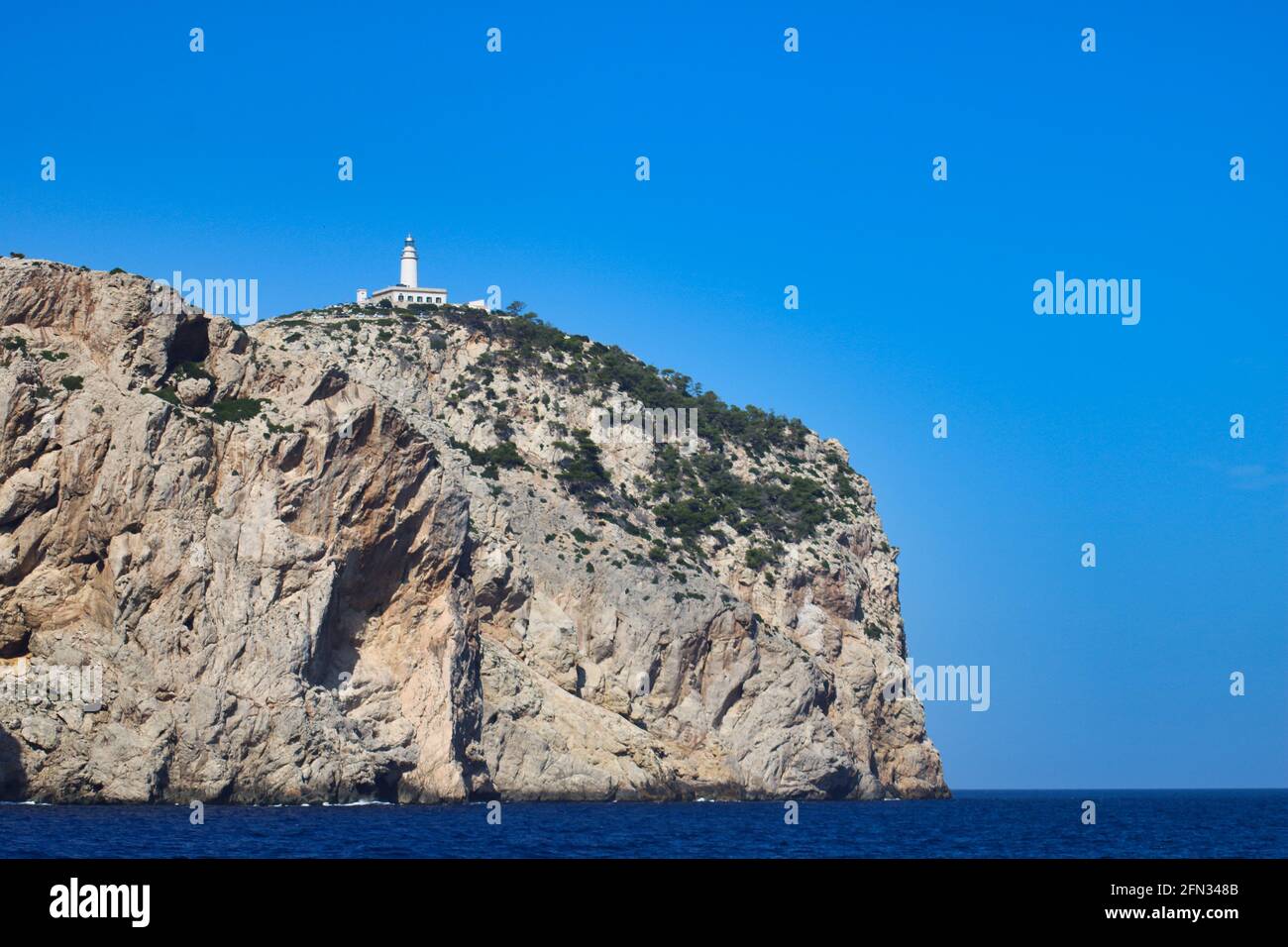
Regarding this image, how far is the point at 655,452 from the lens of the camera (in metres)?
97.1

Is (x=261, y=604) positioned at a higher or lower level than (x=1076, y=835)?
higher

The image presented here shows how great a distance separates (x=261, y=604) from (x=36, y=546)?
7397 millimetres

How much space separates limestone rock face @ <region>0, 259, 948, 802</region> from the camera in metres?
51.7

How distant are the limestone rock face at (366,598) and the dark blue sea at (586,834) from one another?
2.54 m

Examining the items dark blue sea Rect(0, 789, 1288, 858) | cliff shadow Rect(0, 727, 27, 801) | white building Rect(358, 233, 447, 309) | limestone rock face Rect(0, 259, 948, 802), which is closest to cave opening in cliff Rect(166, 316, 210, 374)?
limestone rock face Rect(0, 259, 948, 802)

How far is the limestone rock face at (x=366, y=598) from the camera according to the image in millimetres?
51719

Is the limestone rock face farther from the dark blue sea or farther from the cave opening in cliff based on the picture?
the dark blue sea

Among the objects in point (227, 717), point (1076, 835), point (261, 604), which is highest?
point (261, 604)

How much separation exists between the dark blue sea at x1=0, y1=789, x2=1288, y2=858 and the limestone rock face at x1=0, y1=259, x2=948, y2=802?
254cm

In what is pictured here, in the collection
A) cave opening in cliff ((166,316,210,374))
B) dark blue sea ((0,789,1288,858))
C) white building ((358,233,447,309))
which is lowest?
dark blue sea ((0,789,1288,858))

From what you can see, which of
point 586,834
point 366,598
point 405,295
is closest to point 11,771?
point 366,598
